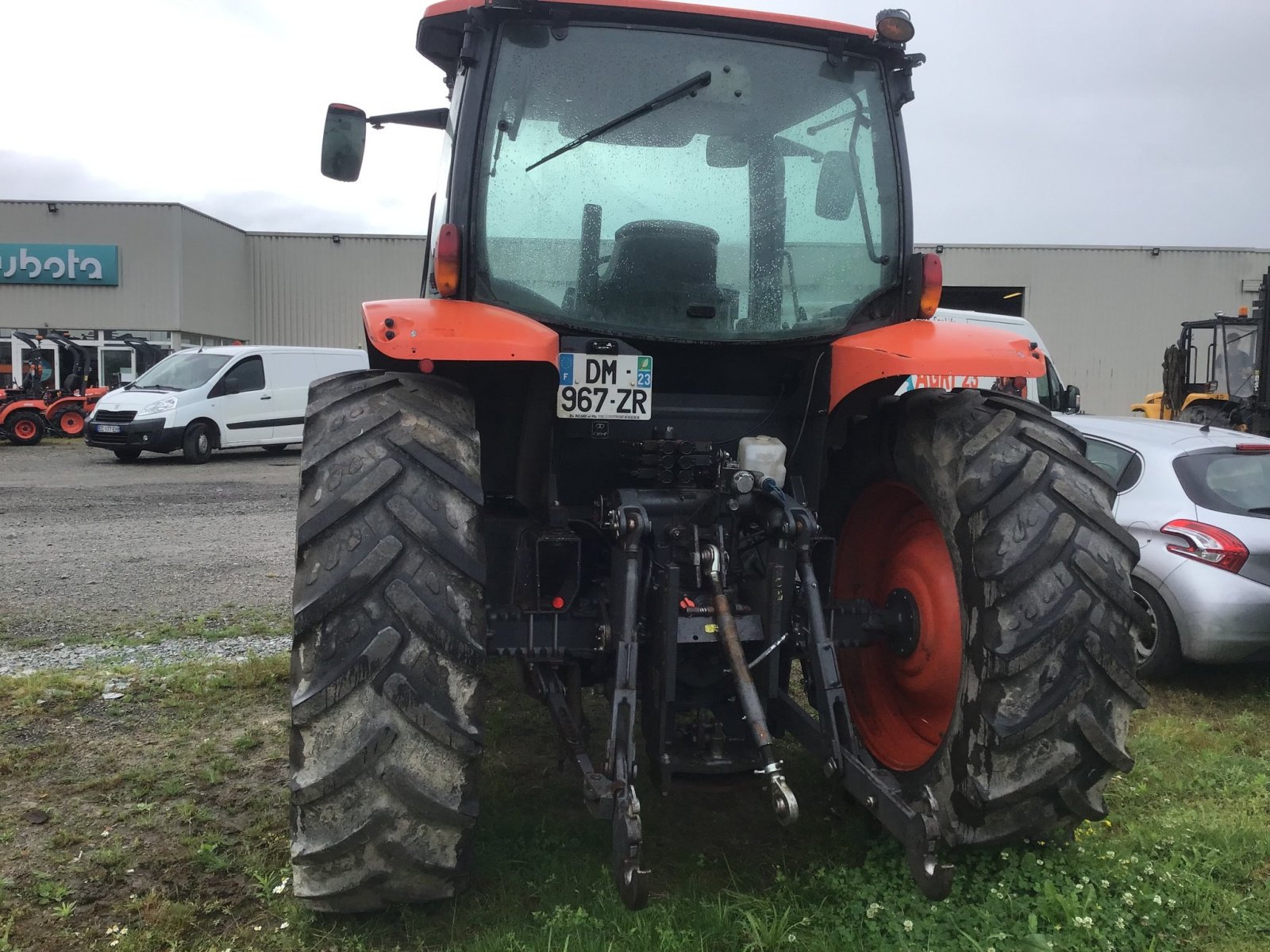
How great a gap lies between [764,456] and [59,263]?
30197 millimetres

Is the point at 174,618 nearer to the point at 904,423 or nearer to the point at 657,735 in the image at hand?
the point at 657,735

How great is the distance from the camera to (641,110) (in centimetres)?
319

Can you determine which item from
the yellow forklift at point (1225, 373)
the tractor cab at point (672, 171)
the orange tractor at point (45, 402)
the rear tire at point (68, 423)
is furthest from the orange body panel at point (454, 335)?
the rear tire at point (68, 423)

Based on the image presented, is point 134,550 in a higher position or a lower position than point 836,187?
lower

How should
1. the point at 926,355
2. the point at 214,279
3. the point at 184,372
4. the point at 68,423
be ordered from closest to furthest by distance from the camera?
the point at 926,355 → the point at 184,372 → the point at 68,423 → the point at 214,279

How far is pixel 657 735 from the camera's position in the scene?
2.80 meters

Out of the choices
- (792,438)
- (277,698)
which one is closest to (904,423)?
(792,438)

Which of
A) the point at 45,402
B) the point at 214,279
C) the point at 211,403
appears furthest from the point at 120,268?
the point at 211,403

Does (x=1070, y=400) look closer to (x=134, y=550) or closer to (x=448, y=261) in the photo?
(x=134, y=550)

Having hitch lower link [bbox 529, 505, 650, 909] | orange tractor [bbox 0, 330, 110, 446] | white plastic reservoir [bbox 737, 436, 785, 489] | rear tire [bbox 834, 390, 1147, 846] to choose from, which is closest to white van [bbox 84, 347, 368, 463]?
orange tractor [bbox 0, 330, 110, 446]

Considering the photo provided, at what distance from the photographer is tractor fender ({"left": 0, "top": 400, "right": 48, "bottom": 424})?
1975 centimetres

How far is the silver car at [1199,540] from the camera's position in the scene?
212 inches

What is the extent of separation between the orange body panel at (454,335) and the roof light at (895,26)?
5.16 ft

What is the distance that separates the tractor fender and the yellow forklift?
20.9 metres
